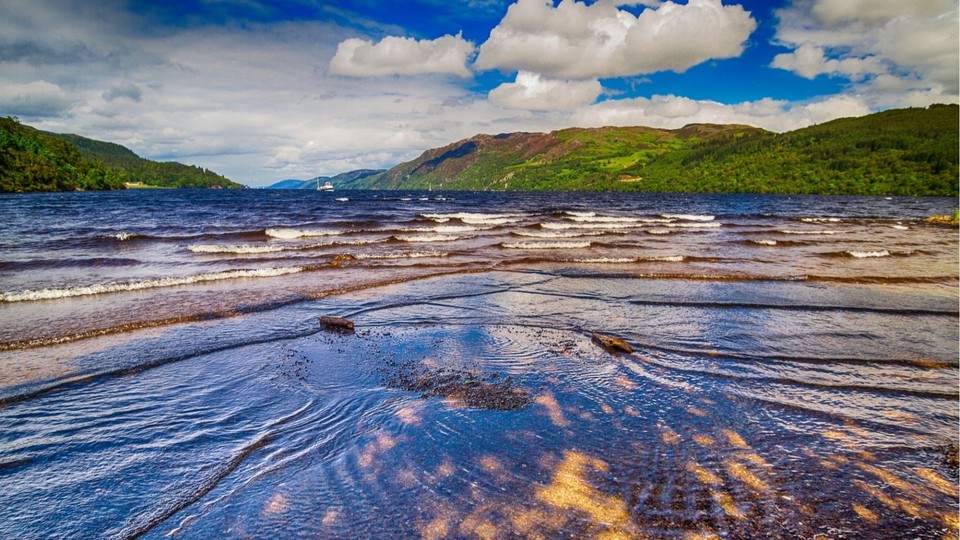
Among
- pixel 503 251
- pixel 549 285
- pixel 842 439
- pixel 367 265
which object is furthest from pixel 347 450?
pixel 503 251

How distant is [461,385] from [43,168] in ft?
474

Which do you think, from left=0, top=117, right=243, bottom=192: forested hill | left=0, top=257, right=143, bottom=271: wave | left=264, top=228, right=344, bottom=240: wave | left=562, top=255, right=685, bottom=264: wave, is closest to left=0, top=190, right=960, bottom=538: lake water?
left=0, top=257, right=143, bottom=271: wave

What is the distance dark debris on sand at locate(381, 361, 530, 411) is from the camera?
7.27m

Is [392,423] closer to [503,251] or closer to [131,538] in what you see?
[131,538]

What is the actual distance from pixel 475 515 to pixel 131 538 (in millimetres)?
3347

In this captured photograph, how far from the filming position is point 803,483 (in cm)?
505

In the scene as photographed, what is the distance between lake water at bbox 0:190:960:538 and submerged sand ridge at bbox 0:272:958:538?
4cm

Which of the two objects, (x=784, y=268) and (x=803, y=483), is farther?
(x=784, y=268)

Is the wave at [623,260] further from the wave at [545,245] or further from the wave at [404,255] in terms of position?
the wave at [404,255]

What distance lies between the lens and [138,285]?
52.5 feet

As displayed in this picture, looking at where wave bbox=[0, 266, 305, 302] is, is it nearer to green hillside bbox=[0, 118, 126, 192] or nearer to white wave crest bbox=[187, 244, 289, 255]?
white wave crest bbox=[187, 244, 289, 255]

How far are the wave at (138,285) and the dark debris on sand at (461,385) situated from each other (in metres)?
12.3

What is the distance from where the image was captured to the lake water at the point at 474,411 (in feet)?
15.0

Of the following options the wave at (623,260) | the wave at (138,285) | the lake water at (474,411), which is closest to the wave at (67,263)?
the lake water at (474,411)
